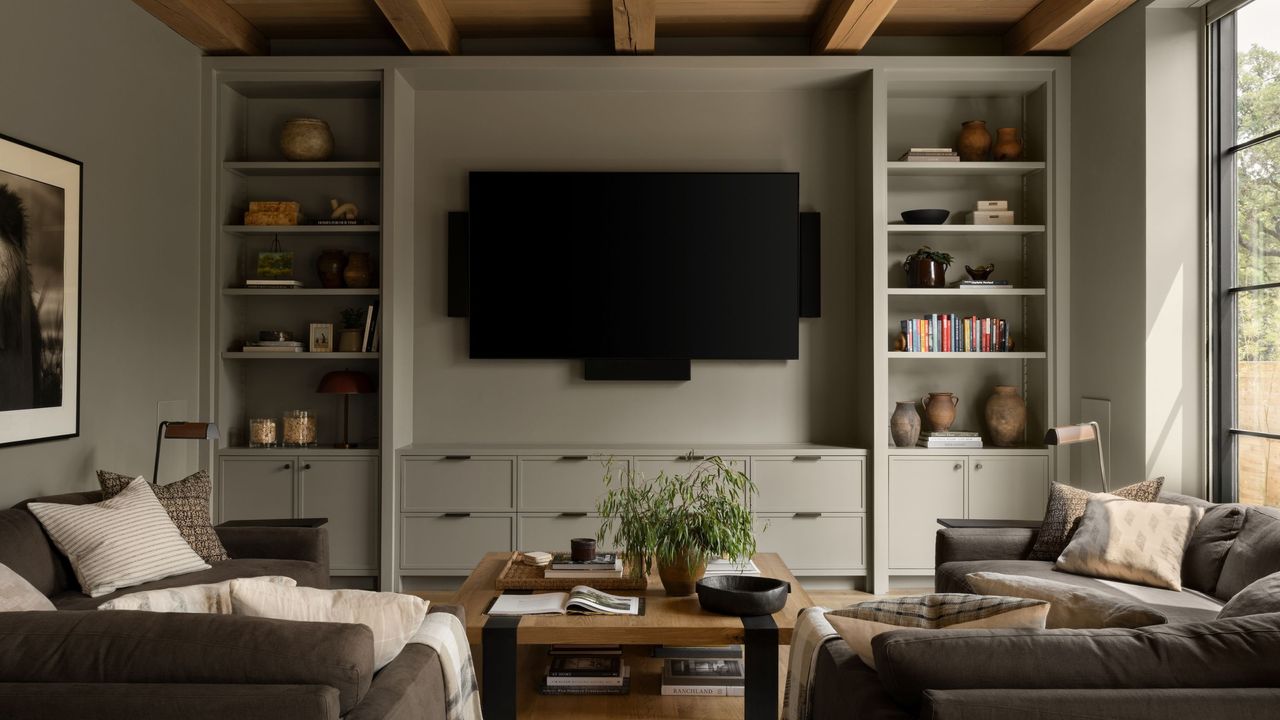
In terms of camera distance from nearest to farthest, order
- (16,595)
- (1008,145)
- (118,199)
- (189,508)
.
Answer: (16,595) → (189,508) → (118,199) → (1008,145)

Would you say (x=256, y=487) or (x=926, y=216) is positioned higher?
(x=926, y=216)

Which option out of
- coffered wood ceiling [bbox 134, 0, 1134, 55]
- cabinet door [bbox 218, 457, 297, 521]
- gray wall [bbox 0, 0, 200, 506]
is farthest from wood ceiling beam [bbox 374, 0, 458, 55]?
cabinet door [bbox 218, 457, 297, 521]

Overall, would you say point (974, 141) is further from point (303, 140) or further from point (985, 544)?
point (303, 140)

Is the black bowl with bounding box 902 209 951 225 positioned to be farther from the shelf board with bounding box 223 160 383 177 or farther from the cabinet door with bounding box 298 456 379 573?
the cabinet door with bounding box 298 456 379 573

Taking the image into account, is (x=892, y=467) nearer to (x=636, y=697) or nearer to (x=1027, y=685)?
(x=636, y=697)

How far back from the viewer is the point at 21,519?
298cm

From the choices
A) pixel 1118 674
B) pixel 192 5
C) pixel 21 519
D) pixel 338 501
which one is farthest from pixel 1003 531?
pixel 192 5

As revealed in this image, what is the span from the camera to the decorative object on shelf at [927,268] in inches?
193

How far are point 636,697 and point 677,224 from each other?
270cm

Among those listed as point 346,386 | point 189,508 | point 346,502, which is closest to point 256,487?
point 346,502

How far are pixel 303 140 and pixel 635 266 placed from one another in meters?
1.89

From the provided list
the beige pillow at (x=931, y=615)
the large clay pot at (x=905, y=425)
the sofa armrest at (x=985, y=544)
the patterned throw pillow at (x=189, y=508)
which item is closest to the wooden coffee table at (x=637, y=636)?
the beige pillow at (x=931, y=615)

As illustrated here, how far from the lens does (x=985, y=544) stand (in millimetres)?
3617

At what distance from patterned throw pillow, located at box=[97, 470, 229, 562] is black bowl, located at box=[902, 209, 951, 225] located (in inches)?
142
